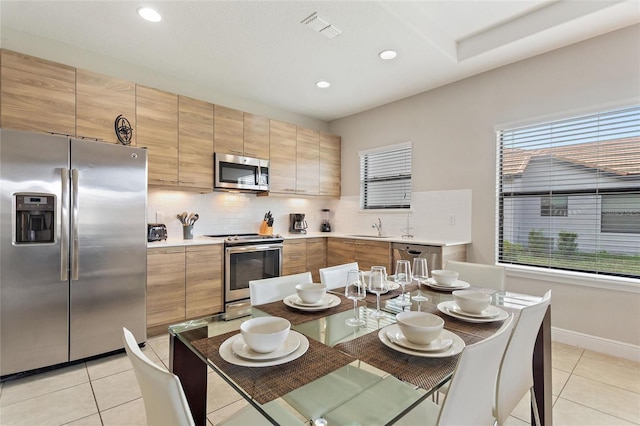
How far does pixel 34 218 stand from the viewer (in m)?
2.26

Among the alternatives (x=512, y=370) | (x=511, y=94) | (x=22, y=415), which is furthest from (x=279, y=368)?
(x=511, y=94)

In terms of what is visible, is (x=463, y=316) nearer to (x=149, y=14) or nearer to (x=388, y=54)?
(x=388, y=54)

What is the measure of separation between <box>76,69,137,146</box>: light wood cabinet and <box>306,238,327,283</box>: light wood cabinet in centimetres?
240

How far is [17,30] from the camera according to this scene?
2.69m

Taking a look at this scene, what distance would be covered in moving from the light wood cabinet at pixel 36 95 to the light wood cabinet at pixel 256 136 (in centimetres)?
171

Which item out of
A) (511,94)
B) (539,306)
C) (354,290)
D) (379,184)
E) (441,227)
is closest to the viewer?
(539,306)

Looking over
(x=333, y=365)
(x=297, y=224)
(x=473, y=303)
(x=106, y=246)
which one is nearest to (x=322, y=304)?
(x=333, y=365)

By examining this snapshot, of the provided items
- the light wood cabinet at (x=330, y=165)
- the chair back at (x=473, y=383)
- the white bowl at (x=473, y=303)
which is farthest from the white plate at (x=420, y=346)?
the light wood cabinet at (x=330, y=165)

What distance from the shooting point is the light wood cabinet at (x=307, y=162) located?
4461 millimetres

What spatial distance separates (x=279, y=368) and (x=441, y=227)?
3.28 metres

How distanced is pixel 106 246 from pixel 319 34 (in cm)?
251

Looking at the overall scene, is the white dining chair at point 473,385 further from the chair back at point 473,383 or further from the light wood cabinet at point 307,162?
the light wood cabinet at point 307,162

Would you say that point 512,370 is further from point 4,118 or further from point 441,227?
point 4,118

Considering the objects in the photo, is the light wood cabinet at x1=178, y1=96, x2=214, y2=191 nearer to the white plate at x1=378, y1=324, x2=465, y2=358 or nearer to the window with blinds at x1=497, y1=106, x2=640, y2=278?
the white plate at x1=378, y1=324, x2=465, y2=358
